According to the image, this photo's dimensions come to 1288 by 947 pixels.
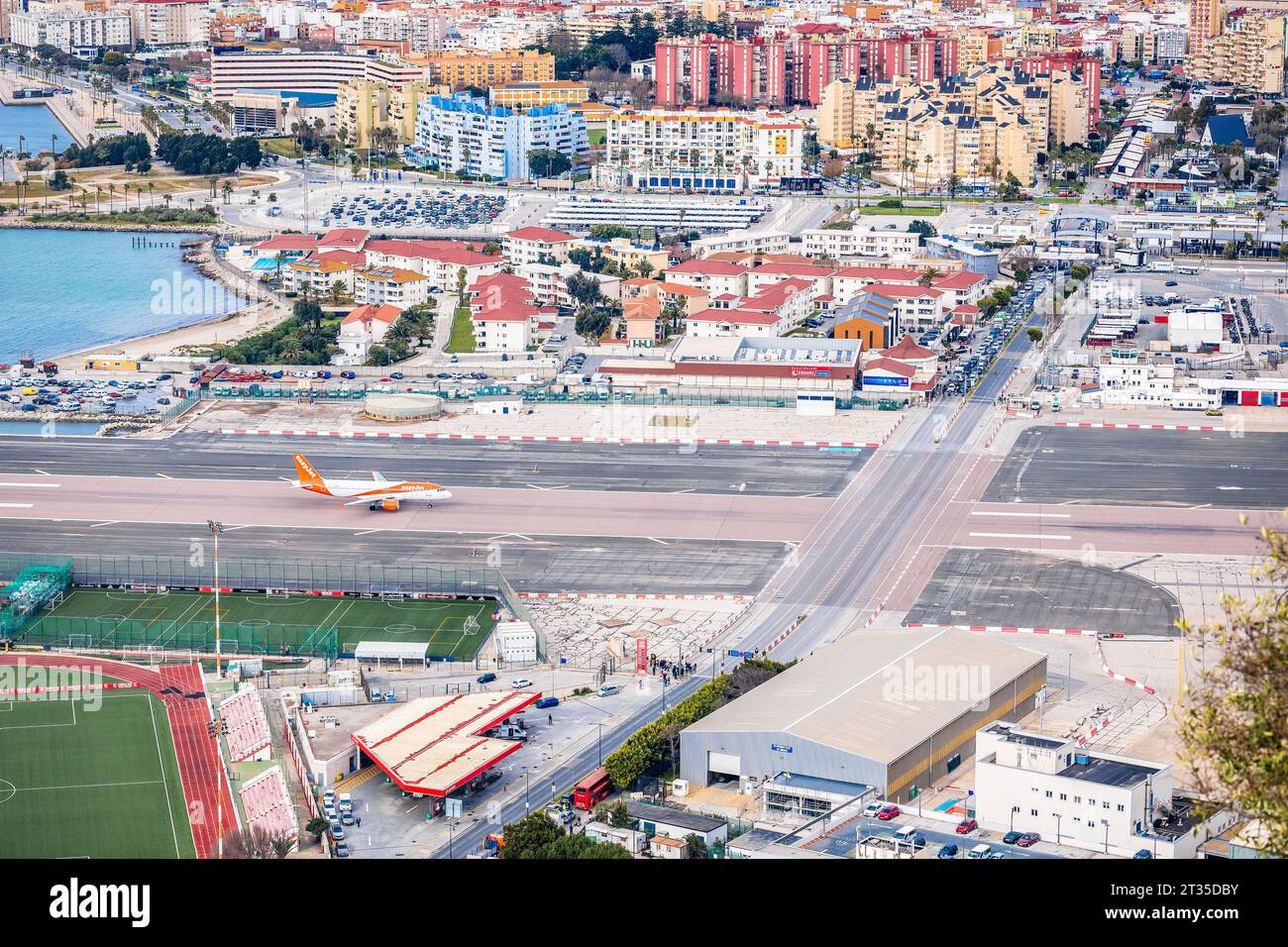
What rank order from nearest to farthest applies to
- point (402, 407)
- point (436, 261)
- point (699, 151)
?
point (402, 407) < point (436, 261) < point (699, 151)

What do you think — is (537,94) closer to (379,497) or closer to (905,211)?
(905,211)

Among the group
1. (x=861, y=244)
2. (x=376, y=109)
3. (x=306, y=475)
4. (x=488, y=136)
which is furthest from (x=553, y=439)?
(x=376, y=109)

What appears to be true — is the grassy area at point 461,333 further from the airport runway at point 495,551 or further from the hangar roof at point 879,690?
the hangar roof at point 879,690

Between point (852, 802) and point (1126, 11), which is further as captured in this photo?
point (1126, 11)

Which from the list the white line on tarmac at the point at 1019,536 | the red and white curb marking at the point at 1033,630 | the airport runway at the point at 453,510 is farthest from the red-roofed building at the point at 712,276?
the red and white curb marking at the point at 1033,630
